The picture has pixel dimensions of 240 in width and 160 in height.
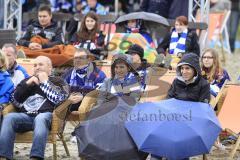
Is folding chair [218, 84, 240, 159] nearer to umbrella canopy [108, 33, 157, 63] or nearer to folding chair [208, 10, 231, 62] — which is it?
umbrella canopy [108, 33, 157, 63]

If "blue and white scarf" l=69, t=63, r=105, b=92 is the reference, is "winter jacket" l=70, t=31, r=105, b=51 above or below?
above

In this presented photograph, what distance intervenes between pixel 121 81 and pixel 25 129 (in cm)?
118

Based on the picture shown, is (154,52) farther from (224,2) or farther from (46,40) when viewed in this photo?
(224,2)

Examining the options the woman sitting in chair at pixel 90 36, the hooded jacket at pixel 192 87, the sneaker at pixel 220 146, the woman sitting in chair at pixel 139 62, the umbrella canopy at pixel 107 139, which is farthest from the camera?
the woman sitting in chair at pixel 90 36

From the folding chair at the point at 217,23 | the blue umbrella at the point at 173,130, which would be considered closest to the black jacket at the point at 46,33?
the blue umbrella at the point at 173,130

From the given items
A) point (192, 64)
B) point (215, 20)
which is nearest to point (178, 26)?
point (192, 64)

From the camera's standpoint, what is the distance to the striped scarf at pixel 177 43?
41.2ft

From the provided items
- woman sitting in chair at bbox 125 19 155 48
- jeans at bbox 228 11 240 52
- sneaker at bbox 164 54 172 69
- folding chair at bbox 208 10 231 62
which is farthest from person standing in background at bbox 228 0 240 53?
sneaker at bbox 164 54 172 69

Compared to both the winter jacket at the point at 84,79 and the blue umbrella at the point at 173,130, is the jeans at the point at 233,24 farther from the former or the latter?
the blue umbrella at the point at 173,130

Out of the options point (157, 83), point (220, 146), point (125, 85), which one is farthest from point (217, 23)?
point (125, 85)

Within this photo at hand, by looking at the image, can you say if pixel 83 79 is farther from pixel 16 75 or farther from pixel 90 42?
pixel 90 42

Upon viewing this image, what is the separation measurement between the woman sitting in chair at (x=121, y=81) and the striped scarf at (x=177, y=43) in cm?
315

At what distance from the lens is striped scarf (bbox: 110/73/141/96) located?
30.4ft

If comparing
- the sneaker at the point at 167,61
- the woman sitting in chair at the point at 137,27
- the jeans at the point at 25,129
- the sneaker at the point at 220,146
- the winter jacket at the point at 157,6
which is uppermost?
the winter jacket at the point at 157,6
